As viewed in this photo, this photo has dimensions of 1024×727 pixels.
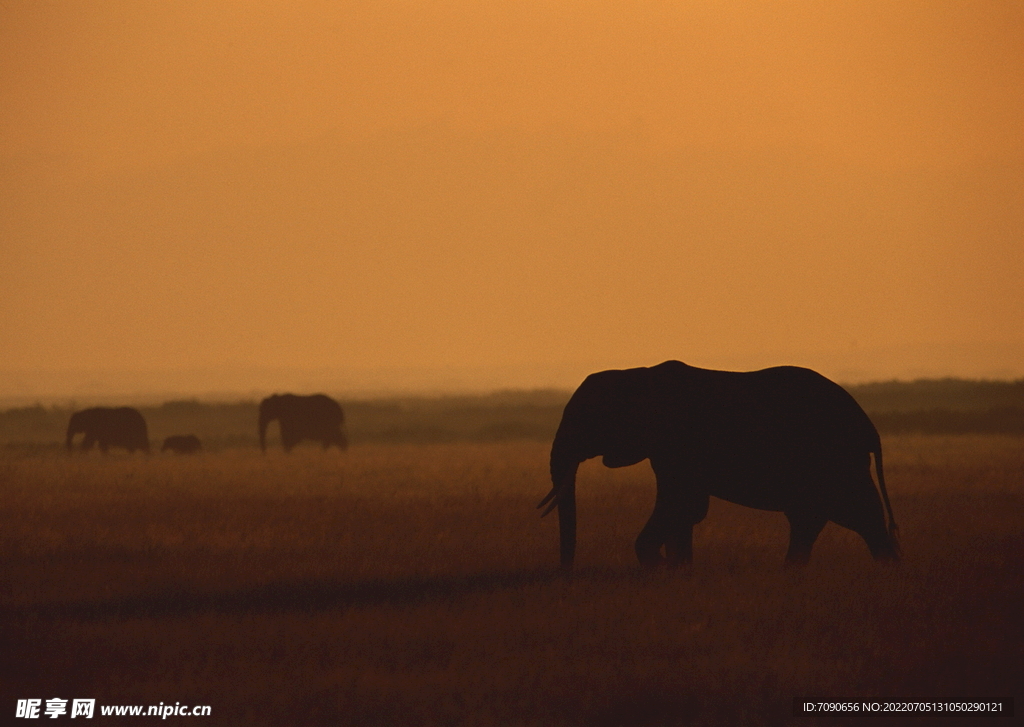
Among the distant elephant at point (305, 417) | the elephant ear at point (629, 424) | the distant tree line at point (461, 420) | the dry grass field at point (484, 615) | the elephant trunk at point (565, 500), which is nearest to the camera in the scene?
the dry grass field at point (484, 615)

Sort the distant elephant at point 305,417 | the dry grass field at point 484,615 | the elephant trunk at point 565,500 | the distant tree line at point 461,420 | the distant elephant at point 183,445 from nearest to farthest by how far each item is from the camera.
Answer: the dry grass field at point 484,615 < the elephant trunk at point 565,500 < the distant elephant at point 183,445 < the distant elephant at point 305,417 < the distant tree line at point 461,420

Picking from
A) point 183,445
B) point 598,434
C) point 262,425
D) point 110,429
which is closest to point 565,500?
point 598,434

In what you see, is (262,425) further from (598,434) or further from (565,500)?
(565,500)

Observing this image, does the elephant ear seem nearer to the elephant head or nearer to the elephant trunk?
the elephant head

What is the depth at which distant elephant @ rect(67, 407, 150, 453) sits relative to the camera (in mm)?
34719

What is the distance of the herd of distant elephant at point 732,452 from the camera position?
11695mm

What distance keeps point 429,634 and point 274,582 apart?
2.86m

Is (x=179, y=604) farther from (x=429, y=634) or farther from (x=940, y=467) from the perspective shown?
(x=940, y=467)

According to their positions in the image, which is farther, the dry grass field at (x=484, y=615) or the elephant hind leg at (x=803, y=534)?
the elephant hind leg at (x=803, y=534)

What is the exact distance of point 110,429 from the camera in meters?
35.0

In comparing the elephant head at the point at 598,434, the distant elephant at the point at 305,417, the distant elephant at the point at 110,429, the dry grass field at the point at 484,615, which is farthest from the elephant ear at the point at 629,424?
the distant elephant at the point at 110,429

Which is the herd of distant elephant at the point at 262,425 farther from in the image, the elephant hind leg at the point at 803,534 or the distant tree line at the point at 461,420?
the elephant hind leg at the point at 803,534

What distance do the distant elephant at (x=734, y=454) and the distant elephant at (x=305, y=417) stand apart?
81.5ft

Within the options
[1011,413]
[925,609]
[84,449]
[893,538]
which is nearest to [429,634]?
[925,609]
